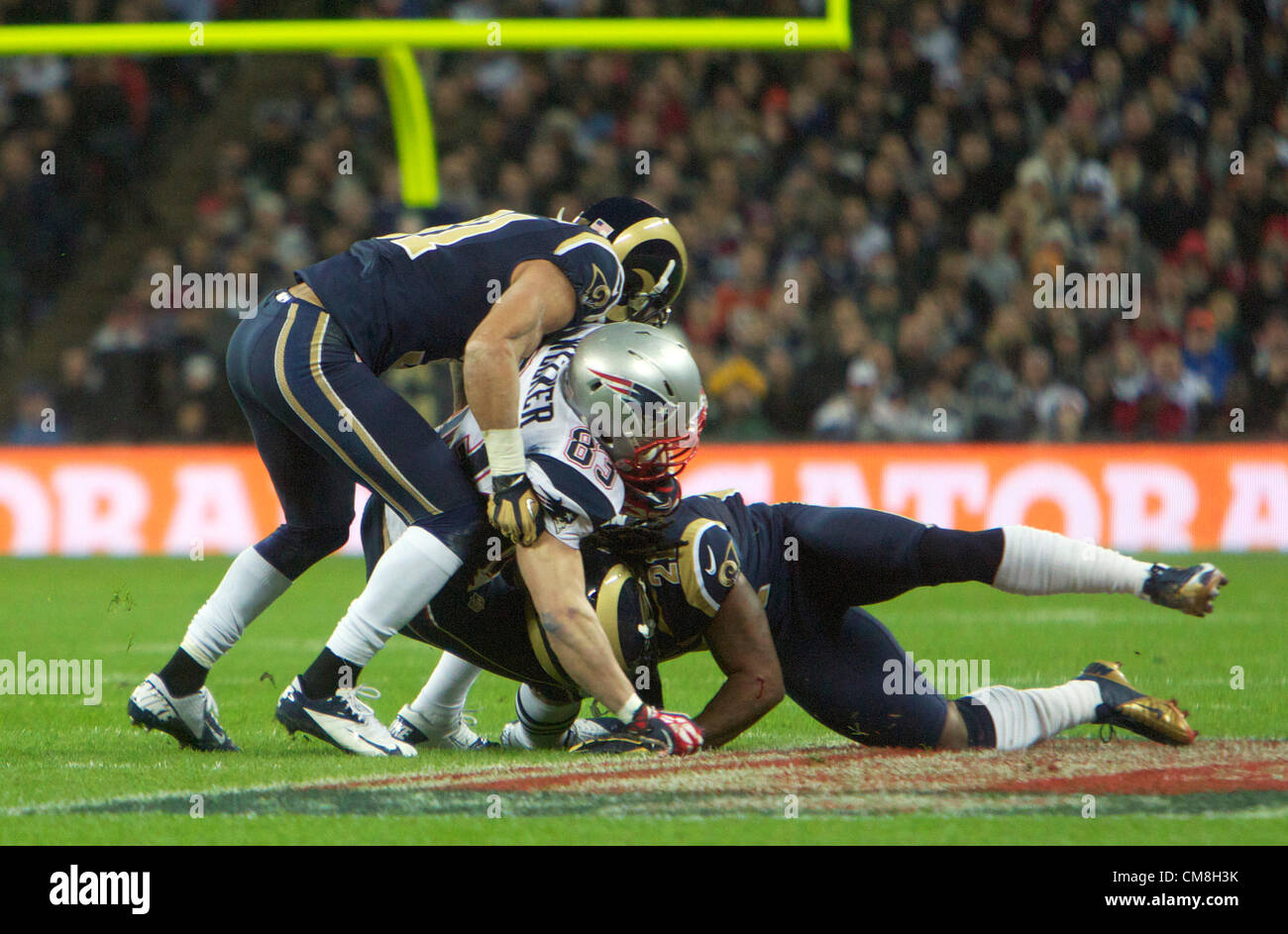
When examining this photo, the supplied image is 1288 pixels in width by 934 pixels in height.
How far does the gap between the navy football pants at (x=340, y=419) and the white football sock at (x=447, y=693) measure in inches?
19.4

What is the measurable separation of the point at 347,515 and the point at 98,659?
2.54 meters

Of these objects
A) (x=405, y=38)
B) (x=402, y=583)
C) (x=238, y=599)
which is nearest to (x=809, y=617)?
(x=402, y=583)

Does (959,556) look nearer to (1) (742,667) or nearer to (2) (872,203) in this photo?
(1) (742,667)

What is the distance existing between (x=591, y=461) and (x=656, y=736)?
0.70m

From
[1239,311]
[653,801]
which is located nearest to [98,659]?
[653,801]

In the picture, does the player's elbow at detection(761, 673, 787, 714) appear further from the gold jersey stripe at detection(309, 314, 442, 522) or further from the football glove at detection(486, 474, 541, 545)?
the gold jersey stripe at detection(309, 314, 442, 522)

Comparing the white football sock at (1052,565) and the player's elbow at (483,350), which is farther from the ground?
the player's elbow at (483,350)

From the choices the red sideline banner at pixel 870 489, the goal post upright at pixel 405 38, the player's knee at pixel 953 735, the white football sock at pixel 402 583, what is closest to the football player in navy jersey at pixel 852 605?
the player's knee at pixel 953 735

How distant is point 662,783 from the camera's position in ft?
11.9

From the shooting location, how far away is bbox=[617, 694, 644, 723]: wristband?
13.2 feet

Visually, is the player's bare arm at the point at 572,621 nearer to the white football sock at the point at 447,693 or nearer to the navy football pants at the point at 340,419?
the navy football pants at the point at 340,419

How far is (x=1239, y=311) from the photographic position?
12.1 meters

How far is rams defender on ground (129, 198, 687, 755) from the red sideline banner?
6.34 metres

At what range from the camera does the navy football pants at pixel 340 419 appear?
418 cm
